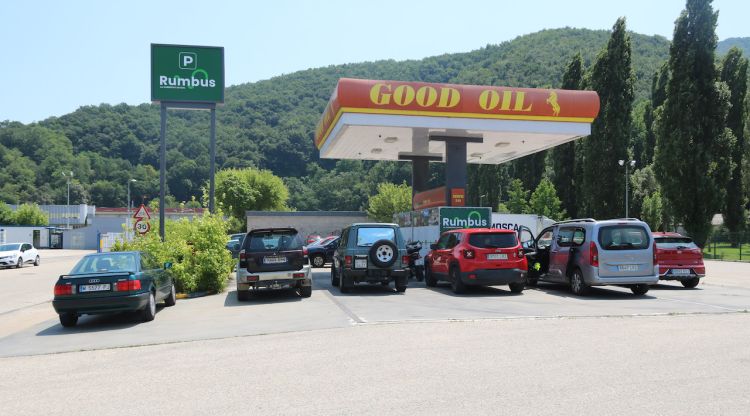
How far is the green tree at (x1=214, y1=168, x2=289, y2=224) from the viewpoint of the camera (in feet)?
262

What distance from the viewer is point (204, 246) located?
17828mm

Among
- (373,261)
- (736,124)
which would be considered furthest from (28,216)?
(373,261)

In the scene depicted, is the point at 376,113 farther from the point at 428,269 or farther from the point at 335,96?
the point at 428,269

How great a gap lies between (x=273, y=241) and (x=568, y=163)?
43.6 metres

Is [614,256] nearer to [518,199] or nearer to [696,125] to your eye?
[696,125]

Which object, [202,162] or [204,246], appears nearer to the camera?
[204,246]

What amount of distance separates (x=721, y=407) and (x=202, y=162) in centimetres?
10638

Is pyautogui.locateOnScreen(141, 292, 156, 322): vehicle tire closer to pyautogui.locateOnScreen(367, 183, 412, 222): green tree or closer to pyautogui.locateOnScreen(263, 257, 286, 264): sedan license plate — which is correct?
pyautogui.locateOnScreen(263, 257, 286, 264): sedan license plate

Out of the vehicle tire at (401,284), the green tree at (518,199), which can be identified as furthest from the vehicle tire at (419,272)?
the green tree at (518,199)

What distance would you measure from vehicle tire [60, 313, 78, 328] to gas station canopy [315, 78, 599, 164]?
11.8 m

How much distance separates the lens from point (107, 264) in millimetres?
12148

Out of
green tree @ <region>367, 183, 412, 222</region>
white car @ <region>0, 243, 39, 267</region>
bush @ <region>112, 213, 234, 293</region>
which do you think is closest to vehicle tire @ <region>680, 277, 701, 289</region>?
bush @ <region>112, 213, 234, 293</region>

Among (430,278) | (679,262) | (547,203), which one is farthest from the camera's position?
(547,203)

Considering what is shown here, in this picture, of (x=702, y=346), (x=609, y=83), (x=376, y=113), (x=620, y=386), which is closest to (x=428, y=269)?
(x=376, y=113)
